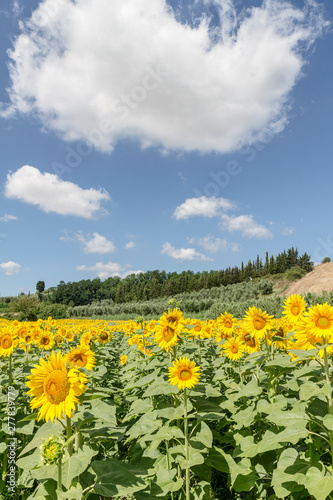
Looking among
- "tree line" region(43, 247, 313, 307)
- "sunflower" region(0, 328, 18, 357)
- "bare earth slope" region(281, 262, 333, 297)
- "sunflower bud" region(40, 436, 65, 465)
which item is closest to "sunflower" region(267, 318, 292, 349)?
"sunflower bud" region(40, 436, 65, 465)

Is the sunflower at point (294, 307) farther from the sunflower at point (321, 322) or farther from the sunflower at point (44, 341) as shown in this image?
the sunflower at point (44, 341)

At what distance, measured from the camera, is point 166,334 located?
3291 millimetres

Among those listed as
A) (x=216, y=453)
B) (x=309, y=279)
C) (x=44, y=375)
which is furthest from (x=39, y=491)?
(x=309, y=279)

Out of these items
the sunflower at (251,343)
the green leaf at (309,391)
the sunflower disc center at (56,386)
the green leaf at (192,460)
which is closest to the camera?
the sunflower disc center at (56,386)

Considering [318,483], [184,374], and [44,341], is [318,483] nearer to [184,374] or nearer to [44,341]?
[184,374]

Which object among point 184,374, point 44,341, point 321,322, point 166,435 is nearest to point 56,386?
point 166,435

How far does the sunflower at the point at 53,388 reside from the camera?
194 centimetres

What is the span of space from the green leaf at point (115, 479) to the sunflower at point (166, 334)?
4.66 ft

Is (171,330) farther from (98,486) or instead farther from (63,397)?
(98,486)

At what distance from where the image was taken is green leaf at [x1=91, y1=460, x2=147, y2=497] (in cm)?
167

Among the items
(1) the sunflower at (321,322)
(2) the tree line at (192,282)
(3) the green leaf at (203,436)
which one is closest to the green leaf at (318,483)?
(3) the green leaf at (203,436)

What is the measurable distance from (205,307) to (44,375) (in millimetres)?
34779

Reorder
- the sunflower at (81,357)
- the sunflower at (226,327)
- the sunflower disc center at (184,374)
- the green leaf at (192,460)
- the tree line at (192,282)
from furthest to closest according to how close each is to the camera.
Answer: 1. the tree line at (192,282)
2. the sunflower at (226,327)
3. the sunflower at (81,357)
4. the sunflower disc center at (184,374)
5. the green leaf at (192,460)

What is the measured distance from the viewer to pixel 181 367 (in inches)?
109
